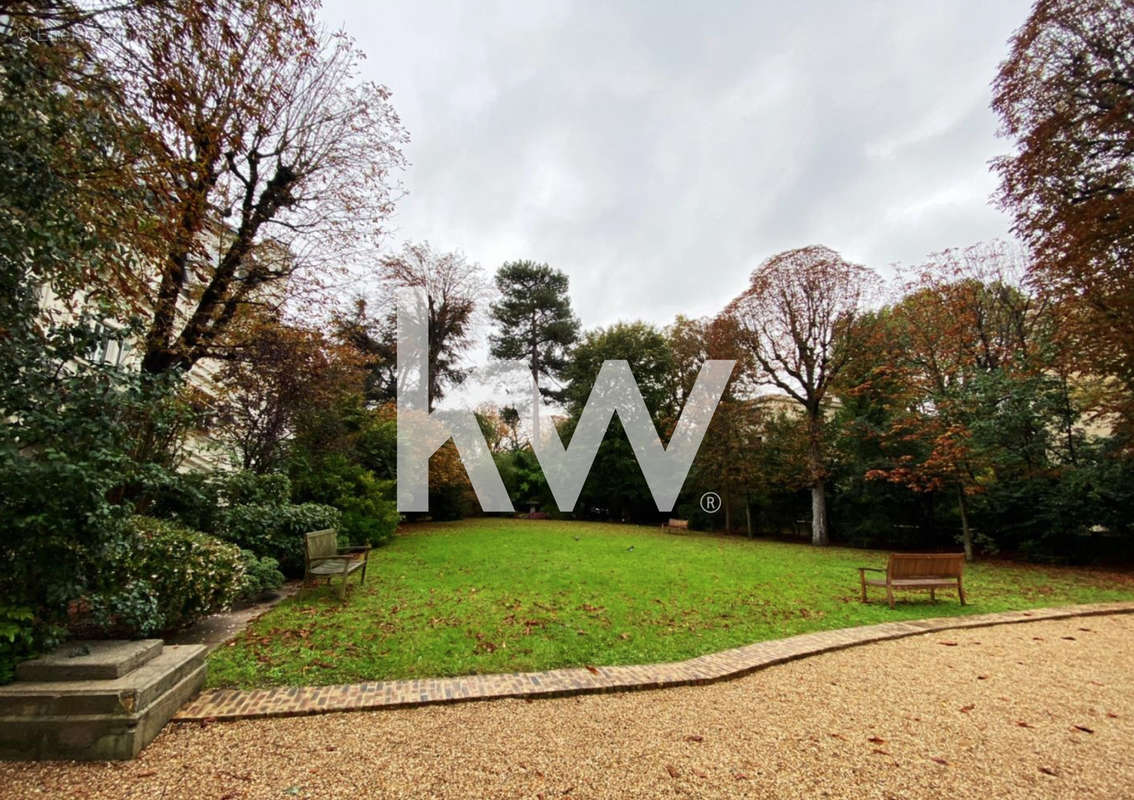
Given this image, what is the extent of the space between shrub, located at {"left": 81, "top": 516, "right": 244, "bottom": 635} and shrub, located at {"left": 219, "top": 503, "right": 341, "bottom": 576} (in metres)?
2.02

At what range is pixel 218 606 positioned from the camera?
479 centimetres

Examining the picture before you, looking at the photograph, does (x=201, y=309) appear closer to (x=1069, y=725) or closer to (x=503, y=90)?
(x=503, y=90)

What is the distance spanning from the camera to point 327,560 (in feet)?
23.0

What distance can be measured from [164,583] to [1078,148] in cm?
1177

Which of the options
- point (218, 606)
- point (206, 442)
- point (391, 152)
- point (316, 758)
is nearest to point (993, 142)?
point (391, 152)

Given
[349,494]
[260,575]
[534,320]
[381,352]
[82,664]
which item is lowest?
[260,575]

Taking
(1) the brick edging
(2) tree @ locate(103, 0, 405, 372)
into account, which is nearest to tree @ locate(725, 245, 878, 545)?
(1) the brick edging

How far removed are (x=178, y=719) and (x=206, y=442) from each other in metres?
8.80

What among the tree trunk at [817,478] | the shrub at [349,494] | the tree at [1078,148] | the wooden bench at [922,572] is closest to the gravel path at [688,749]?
the wooden bench at [922,572]

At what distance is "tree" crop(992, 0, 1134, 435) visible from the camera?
5742 millimetres

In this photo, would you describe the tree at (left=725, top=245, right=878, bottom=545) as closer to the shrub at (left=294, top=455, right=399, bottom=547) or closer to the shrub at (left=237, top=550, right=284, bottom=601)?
the shrub at (left=294, top=455, right=399, bottom=547)

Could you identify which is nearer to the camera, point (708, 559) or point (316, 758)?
point (316, 758)

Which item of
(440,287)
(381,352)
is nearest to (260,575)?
(381,352)

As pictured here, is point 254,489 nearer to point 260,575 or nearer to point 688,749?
point 260,575
